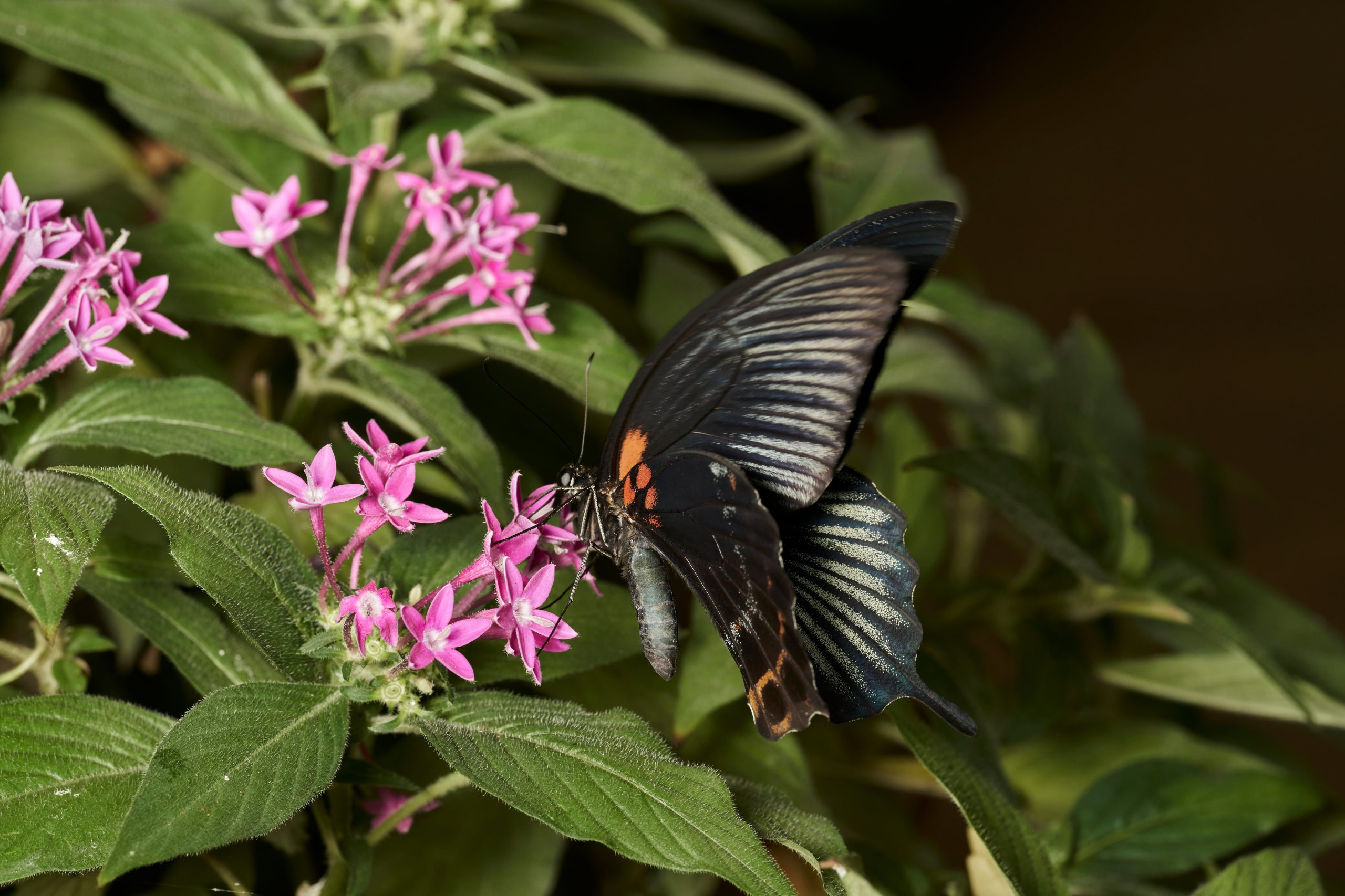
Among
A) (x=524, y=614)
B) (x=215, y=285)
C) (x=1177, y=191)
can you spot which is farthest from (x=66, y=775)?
(x=1177, y=191)

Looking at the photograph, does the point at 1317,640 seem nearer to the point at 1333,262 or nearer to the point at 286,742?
the point at 286,742

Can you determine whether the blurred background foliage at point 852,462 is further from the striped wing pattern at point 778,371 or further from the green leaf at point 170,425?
the striped wing pattern at point 778,371

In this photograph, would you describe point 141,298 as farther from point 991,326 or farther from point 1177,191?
point 1177,191

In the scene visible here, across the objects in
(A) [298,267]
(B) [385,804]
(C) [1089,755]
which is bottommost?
(C) [1089,755]

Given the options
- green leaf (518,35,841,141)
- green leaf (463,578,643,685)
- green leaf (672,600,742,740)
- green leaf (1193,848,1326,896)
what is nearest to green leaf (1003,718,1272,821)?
green leaf (1193,848,1326,896)

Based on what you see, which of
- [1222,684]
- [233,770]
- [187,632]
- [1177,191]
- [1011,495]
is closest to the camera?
[233,770]

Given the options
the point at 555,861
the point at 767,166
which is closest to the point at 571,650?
the point at 555,861

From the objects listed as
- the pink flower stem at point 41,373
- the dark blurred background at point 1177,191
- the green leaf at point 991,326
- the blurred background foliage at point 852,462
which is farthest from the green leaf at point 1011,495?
the dark blurred background at point 1177,191
